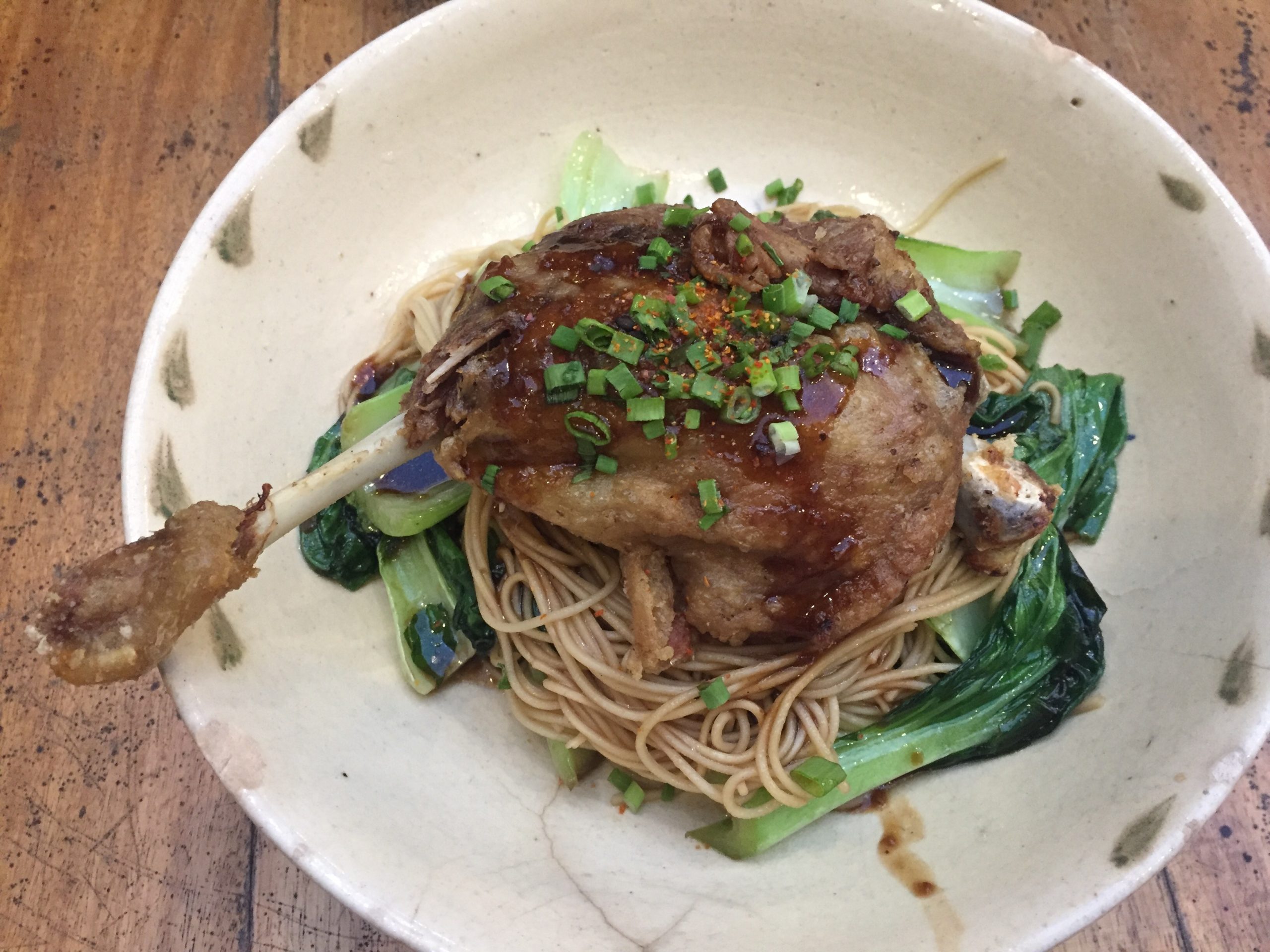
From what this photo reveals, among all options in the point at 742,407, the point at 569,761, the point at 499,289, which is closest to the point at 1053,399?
the point at 742,407

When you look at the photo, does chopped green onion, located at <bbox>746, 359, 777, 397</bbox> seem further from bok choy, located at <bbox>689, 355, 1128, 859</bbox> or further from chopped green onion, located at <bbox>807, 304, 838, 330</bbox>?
bok choy, located at <bbox>689, 355, 1128, 859</bbox>

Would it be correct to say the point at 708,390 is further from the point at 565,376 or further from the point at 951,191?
the point at 951,191

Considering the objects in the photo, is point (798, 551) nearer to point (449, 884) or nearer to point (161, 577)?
point (449, 884)

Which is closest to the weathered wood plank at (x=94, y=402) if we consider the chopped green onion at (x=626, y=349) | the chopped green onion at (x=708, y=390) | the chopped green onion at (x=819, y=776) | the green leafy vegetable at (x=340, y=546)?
A: the green leafy vegetable at (x=340, y=546)

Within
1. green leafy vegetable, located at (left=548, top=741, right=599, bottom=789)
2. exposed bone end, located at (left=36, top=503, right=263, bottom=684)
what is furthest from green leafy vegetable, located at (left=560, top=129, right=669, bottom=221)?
green leafy vegetable, located at (left=548, top=741, right=599, bottom=789)

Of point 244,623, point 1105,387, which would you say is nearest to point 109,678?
point 244,623

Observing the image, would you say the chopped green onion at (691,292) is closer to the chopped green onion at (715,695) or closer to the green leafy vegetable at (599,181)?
the chopped green onion at (715,695)
